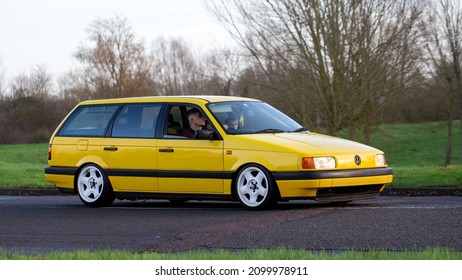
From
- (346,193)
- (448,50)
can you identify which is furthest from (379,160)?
(448,50)

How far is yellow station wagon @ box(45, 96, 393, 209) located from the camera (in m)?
11.6

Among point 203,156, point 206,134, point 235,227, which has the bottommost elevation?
point 235,227

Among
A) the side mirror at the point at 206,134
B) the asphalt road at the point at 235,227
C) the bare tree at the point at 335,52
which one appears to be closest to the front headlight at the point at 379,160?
the asphalt road at the point at 235,227

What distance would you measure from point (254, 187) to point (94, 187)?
277 cm

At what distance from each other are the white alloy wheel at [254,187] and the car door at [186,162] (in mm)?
346

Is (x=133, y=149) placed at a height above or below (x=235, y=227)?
above

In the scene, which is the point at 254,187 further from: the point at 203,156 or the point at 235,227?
the point at 235,227

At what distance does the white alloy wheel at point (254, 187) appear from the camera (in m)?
11.7

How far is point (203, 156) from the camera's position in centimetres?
1228

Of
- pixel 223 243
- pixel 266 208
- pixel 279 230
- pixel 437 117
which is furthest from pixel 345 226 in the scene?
pixel 437 117

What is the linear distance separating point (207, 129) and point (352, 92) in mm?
13067
